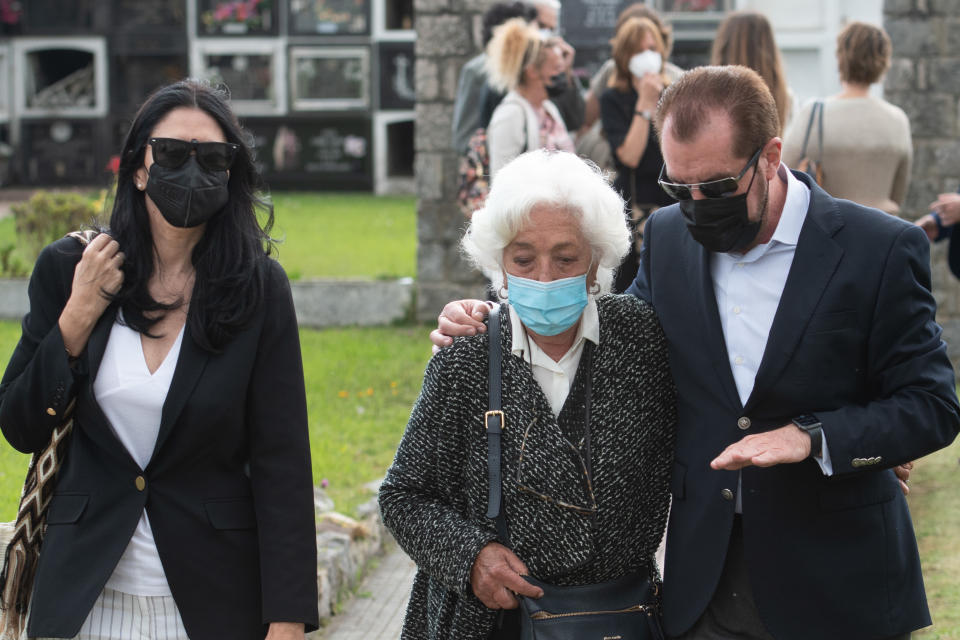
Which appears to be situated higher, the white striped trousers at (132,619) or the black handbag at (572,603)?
the black handbag at (572,603)

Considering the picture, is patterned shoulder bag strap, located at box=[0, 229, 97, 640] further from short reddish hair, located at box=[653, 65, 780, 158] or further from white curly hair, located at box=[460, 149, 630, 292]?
short reddish hair, located at box=[653, 65, 780, 158]

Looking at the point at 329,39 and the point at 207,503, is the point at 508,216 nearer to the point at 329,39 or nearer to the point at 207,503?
the point at 207,503

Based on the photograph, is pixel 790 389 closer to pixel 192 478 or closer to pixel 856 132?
pixel 192 478

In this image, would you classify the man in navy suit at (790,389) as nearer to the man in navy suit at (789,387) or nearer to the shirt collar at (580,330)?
the man in navy suit at (789,387)

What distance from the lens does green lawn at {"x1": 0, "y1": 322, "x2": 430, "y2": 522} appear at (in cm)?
643

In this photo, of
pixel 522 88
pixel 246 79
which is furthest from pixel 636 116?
pixel 246 79

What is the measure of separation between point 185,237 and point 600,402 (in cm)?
104

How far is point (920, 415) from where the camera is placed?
8.77 feet

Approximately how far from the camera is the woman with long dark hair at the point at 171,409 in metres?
2.90

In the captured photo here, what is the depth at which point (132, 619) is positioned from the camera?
2.91 meters

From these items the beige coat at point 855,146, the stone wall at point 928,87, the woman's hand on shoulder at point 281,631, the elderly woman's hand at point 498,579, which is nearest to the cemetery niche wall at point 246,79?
the stone wall at point 928,87

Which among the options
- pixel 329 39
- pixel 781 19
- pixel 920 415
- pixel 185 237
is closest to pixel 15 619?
pixel 185 237

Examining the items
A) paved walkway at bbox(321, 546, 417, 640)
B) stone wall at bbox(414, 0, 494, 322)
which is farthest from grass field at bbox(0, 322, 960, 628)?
stone wall at bbox(414, 0, 494, 322)

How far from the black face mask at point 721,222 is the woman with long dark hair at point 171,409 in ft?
3.15
